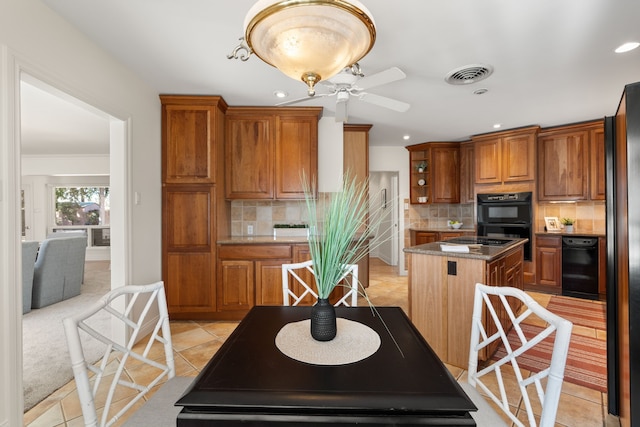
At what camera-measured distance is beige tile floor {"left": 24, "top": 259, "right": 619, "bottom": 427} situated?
1.71 m

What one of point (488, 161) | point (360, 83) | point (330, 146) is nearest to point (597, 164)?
point (488, 161)

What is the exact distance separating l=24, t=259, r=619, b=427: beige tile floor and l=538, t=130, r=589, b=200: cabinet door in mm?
2078

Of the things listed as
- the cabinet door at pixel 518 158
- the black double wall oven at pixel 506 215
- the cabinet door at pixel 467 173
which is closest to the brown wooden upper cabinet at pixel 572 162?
the cabinet door at pixel 518 158

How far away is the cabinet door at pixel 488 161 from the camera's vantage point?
Result: 4.54 m

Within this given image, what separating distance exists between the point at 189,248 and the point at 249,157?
1.21m

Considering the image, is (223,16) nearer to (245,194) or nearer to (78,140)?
(245,194)

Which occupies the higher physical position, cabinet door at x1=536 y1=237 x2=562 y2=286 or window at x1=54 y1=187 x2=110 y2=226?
window at x1=54 y1=187 x2=110 y2=226

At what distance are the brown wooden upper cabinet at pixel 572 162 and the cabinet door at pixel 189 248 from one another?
4570mm

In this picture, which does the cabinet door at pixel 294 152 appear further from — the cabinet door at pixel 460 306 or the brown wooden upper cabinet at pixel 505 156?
the brown wooden upper cabinet at pixel 505 156

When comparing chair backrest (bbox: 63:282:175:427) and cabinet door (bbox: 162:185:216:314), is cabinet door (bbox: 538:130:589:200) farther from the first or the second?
chair backrest (bbox: 63:282:175:427)

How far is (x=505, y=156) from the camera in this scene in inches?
176

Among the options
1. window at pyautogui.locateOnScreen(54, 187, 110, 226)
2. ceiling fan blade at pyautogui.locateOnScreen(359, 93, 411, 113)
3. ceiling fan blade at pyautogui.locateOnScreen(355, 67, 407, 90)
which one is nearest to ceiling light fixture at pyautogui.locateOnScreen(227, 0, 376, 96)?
ceiling fan blade at pyautogui.locateOnScreen(355, 67, 407, 90)

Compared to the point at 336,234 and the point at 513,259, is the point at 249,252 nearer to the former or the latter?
the point at 336,234

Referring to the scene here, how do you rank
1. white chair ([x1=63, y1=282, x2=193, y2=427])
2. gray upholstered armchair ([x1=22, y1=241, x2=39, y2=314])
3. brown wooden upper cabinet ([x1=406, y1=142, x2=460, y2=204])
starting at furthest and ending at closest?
brown wooden upper cabinet ([x1=406, y1=142, x2=460, y2=204]) < gray upholstered armchair ([x1=22, y1=241, x2=39, y2=314]) < white chair ([x1=63, y1=282, x2=193, y2=427])
